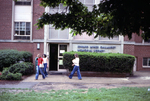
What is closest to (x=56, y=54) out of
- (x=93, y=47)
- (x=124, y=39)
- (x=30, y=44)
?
(x=30, y=44)

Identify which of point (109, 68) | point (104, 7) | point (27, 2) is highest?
point (27, 2)

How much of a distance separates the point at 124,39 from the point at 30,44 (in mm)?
8285

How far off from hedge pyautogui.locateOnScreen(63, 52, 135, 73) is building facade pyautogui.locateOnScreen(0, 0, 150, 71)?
5.79ft

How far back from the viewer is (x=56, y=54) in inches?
513

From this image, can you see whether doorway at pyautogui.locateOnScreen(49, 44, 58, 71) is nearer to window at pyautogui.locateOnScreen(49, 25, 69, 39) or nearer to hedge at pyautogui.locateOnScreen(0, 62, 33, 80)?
window at pyautogui.locateOnScreen(49, 25, 69, 39)

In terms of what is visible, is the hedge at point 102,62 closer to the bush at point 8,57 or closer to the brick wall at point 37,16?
the brick wall at point 37,16

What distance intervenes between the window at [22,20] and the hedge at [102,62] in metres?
4.86

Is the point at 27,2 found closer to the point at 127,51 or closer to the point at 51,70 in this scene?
the point at 51,70

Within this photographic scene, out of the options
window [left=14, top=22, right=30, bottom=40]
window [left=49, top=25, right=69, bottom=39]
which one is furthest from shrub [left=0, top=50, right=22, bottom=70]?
window [left=49, top=25, right=69, bottom=39]

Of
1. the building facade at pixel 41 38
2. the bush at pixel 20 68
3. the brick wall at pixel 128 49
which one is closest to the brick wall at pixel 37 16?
the building facade at pixel 41 38

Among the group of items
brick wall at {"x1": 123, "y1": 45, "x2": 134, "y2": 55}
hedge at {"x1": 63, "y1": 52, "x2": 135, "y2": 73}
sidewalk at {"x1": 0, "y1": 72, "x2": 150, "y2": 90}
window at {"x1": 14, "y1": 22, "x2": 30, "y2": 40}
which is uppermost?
window at {"x1": 14, "y1": 22, "x2": 30, "y2": 40}

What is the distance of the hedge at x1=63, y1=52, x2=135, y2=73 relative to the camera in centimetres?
1067

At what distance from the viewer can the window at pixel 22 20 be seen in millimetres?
13062

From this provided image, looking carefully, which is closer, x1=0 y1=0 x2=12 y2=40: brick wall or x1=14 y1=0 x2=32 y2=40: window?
x1=0 y1=0 x2=12 y2=40: brick wall
